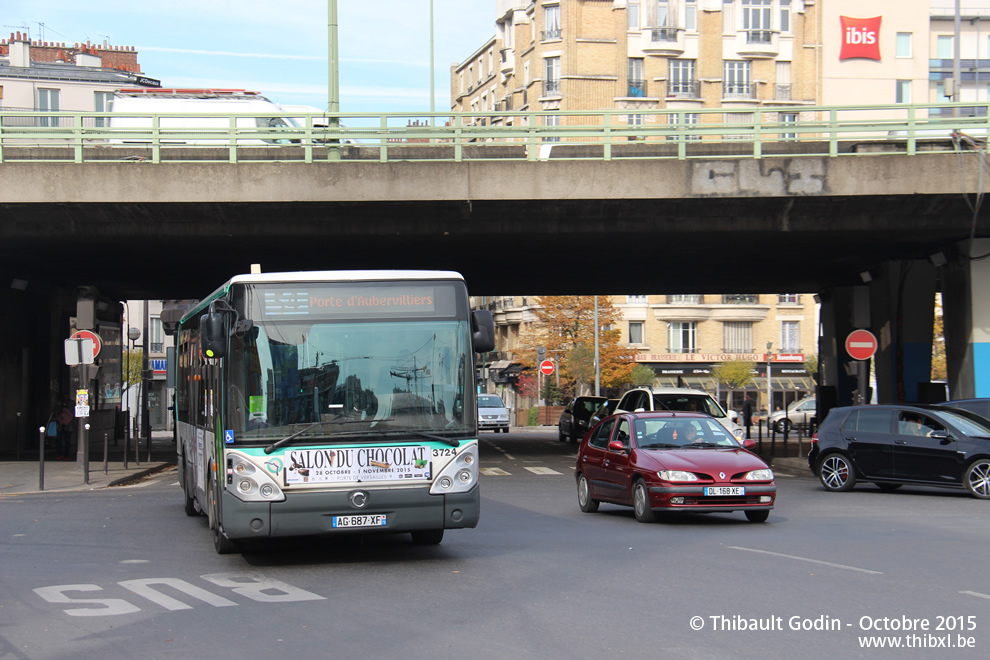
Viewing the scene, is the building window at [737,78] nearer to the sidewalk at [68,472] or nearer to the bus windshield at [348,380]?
the sidewalk at [68,472]

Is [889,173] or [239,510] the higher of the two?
[889,173]

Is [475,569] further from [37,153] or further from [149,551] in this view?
[37,153]

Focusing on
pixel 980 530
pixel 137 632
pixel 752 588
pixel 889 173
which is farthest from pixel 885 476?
pixel 137 632

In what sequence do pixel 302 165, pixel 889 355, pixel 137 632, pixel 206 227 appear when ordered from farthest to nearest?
pixel 889 355 → pixel 206 227 → pixel 302 165 → pixel 137 632

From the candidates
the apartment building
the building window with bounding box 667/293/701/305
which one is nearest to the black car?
the apartment building

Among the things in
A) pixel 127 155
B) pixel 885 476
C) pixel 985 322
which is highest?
pixel 127 155

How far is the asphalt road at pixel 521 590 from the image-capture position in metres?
7.30

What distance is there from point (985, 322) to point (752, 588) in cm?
1948

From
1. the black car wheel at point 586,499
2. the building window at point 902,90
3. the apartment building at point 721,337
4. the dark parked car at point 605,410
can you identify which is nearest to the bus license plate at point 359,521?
the black car wheel at point 586,499

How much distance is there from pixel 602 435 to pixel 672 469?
2280 millimetres

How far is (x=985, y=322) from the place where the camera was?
2631cm

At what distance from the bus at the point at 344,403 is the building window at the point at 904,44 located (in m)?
73.5

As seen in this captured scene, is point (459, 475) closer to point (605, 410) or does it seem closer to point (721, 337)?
point (605, 410)

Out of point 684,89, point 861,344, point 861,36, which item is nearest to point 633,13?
point 684,89
